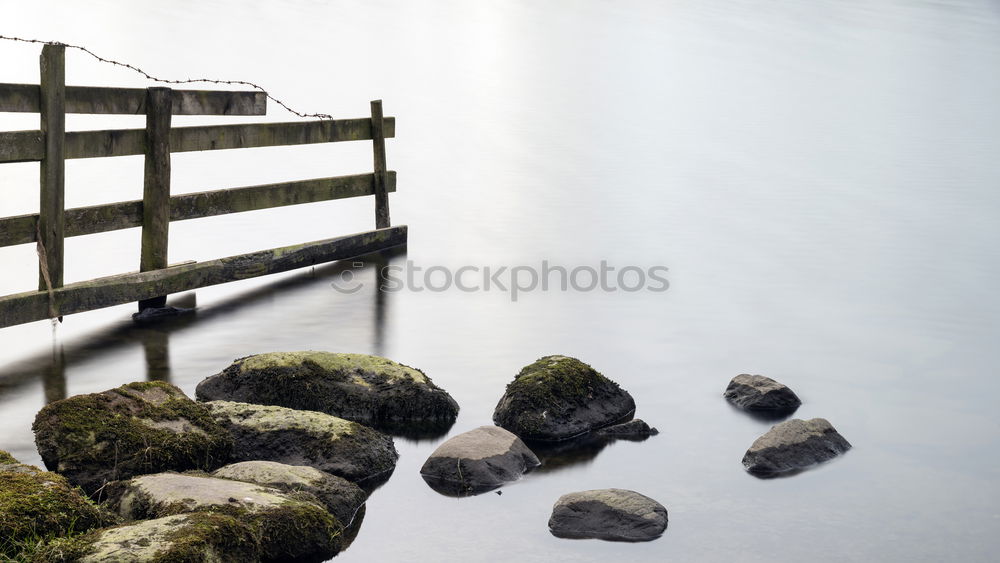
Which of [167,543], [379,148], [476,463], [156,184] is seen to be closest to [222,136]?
[156,184]

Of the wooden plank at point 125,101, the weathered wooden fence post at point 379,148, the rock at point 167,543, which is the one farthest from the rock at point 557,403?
the weathered wooden fence post at point 379,148

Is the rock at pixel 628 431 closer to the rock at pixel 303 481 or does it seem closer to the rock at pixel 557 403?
the rock at pixel 557 403

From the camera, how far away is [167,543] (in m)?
4.91

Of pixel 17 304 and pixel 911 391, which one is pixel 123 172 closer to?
pixel 17 304

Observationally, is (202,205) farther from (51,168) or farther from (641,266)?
(641,266)

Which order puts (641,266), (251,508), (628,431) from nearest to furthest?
(251,508) → (628,431) → (641,266)

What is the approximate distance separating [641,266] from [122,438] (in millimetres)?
8888

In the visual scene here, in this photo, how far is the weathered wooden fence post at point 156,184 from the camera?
9.65 m

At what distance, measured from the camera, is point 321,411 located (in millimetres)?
7438

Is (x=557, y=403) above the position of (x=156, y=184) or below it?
below

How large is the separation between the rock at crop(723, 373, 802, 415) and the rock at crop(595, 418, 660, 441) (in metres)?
1.04

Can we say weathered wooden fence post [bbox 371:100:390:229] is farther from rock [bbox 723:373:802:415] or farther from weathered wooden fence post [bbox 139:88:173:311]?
rock [bbox 723:373:802:415]

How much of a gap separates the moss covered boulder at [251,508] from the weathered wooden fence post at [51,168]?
3386mm

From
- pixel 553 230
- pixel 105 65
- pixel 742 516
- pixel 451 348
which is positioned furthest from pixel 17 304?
pixel 105 65
